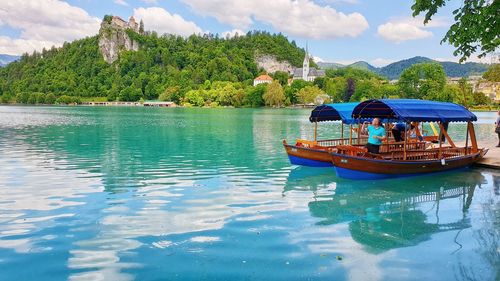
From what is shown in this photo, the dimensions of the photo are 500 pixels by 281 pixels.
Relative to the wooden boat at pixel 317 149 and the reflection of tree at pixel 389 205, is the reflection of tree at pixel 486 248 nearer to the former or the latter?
the reflection of tree at pixel 389 205

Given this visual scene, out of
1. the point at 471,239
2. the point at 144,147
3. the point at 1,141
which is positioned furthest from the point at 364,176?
the point at 1,141

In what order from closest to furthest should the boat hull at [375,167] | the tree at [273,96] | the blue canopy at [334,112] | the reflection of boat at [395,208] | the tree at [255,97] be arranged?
1. the reflection of boat at [395,208]
2. the boat hull at [375,167]
3. the blue canopy at [334,112]
4. the tree at [273,96]
5. the tree at [255,97]

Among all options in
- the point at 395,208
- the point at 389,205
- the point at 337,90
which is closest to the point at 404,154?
the point at 389,205

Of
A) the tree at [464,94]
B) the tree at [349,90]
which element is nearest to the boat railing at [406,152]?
the tree at [464,94]

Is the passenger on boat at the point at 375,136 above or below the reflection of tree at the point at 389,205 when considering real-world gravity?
above

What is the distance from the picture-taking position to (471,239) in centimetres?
1023

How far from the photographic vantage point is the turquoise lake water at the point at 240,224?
A: 27.1ft

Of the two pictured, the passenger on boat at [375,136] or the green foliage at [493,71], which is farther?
the green foliage at [493,71]

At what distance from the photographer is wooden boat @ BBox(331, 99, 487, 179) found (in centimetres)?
1722

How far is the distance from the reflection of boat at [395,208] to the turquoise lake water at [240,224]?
0.04 m

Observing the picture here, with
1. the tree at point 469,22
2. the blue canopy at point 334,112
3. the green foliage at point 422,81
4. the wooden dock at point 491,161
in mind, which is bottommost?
the wooden dock at point 491,161

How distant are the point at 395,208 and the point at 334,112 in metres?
10.0

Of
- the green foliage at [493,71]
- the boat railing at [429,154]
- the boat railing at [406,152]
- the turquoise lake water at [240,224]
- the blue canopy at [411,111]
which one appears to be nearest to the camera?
the turquoise lake water at [240,224]

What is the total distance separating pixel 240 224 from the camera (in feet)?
36.3
